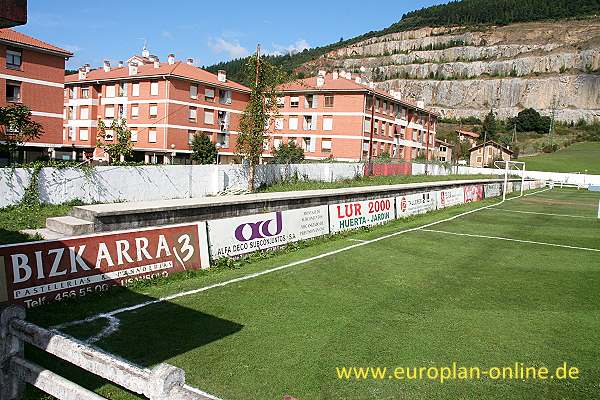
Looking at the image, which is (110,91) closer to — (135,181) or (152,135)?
(152,135)

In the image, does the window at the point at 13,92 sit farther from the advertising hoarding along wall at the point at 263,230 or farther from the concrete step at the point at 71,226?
the concrete step at the point at 71,226

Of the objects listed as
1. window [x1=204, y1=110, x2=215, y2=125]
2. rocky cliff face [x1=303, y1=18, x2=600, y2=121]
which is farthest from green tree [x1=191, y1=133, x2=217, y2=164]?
rocky cliff face [x1=303, y1=18, x2=600, y2=121]

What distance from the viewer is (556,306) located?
1027cm

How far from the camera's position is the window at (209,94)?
2329 inches

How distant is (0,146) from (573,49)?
174804 mm

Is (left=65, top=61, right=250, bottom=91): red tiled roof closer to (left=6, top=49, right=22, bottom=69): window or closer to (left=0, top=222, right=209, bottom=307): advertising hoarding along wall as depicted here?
(left=6, top=49, right=22, bottom=69): window

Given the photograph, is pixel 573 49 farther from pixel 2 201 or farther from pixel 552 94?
pixel 2 201

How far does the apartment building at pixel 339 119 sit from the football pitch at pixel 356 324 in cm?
4578

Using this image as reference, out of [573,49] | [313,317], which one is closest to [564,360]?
[313,317]

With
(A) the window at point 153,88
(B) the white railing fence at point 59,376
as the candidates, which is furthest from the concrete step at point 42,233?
(A) the window at point 153,88

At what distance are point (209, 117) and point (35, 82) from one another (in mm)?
20717

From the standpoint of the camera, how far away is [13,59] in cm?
4172

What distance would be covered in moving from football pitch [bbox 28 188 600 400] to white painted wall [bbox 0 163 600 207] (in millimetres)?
9757

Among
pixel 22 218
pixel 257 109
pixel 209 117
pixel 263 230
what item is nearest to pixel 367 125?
pixel 209 117
